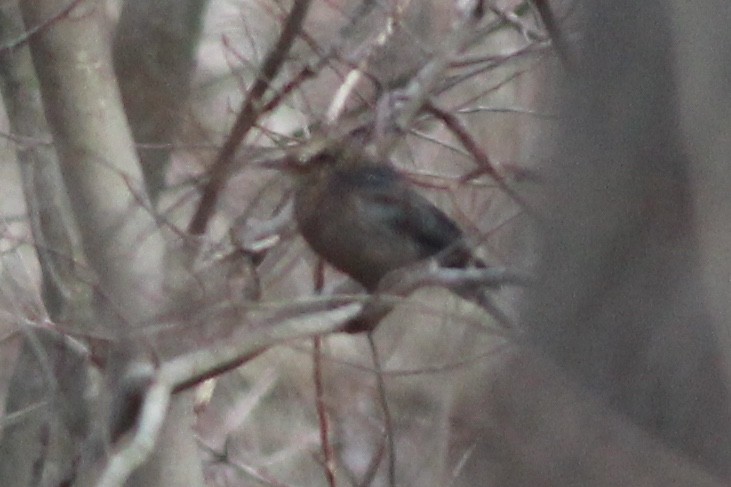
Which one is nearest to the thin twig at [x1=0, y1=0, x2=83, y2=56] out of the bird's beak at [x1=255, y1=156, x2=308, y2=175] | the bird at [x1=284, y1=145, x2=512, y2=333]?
the bird's beak at [x1=255, y1=156, x2=308, y2=175]

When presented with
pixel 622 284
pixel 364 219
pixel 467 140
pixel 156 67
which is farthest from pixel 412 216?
pixel 622 284

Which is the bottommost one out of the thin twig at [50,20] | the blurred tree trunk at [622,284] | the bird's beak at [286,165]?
the bird's beak at [286,165]

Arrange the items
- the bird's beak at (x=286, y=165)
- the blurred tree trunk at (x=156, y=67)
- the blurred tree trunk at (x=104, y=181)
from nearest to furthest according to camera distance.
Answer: the blurred tree trunk at (x=104, y=181) → the bird's beak at (x=286, y=165) → the blurred tree trunk at (x=156, y=67)

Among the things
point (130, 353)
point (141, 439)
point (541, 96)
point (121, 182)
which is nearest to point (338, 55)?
point (121, 182)

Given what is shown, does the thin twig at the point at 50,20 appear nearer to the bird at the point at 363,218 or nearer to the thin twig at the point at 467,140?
the bird at the point at 363,218

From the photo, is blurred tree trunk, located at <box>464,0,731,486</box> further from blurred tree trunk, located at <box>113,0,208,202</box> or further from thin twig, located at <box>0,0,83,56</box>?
blurred tree trunk, located at <box>113,0,208,202</box>

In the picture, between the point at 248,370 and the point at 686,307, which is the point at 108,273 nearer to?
the point at 248,370

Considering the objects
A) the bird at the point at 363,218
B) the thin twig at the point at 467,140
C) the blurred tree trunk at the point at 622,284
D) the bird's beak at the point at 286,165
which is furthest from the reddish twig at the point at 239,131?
the blurred tree trunk at the point at 622,284

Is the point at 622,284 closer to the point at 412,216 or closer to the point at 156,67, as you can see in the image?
the point at 412,216
